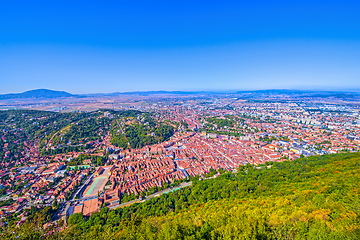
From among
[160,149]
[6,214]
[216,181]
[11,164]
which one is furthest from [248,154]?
[11,164]

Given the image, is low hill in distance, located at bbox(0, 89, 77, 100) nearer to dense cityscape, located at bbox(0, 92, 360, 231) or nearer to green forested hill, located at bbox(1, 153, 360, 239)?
dense cityscape, located at bbox(0, 92, 360, 231)

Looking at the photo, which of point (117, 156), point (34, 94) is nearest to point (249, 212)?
point (117, 156)

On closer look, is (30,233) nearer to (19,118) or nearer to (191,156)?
(191,156)

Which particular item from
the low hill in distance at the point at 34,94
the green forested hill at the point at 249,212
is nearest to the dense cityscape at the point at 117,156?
the green forested hill at the point at 249,212

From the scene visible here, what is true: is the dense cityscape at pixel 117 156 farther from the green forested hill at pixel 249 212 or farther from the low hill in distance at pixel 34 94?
the low hill in distance at pixel 34 94

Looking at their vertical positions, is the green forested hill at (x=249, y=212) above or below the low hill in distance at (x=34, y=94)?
below

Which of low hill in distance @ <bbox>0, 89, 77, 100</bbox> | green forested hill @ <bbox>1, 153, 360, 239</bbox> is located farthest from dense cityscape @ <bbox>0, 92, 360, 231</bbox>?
low hill in distance @ <bbox>0, 89, 77, 100</bbox>

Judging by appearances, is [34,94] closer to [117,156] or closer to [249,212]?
[117,156]

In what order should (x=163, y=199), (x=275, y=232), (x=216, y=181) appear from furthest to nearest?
1. (x=216, y=181)
2. (x=163, y=199)
3. (x=275, y=232)
